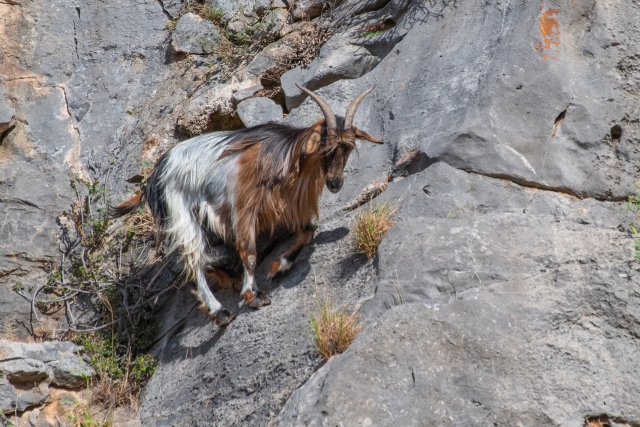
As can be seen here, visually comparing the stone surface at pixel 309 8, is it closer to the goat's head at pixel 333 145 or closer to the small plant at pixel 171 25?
the small plant at pixel 171 25

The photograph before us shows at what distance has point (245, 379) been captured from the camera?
5.14 m

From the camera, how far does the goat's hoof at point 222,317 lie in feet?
18.7

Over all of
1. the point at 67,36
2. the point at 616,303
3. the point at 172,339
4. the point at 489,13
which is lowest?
the point at 172,339

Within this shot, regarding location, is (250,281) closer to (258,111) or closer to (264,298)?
(264,298)

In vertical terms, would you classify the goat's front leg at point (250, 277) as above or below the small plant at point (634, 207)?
above

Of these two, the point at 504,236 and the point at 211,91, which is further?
the point at 211,91

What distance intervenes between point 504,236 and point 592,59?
6.92 ft

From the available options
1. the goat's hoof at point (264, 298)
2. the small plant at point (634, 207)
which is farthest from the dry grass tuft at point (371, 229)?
the small plant at point (634, 207)

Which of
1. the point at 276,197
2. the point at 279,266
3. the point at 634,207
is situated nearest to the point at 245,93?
the point at 276,197

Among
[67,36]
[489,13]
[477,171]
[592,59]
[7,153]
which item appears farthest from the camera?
[67,36]

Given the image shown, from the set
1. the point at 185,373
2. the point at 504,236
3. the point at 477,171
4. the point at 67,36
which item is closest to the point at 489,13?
the point at 477,171

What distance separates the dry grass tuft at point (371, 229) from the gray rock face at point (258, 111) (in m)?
2.28

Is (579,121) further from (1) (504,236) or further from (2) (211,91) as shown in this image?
(2) (211,91)

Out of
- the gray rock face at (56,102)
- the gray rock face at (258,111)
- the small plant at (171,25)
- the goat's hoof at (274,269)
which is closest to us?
the goat's hoof at (274,269)
